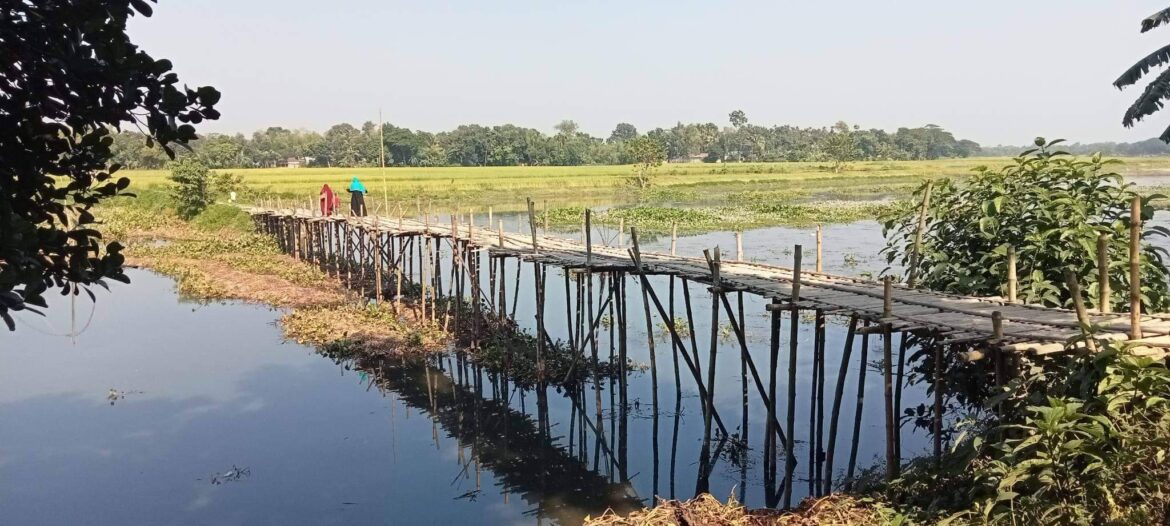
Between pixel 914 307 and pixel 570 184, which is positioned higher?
pixel 570 184

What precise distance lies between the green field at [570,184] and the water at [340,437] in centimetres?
2602

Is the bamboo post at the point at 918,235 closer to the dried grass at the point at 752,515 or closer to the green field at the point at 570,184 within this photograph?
the dried grass at the point at 752,515

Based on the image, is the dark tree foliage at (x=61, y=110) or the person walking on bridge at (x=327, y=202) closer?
the dark tree foliage at (x=61, y=110)

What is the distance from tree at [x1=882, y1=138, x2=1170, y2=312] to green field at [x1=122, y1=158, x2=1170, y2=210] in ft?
111

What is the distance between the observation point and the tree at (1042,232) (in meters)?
6.84

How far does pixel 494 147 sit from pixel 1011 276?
76.0 metres

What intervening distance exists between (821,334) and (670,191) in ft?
142

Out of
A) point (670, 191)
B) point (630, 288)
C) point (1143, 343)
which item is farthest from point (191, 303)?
point (670, 191)

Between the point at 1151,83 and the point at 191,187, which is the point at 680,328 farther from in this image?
the point at 191,187

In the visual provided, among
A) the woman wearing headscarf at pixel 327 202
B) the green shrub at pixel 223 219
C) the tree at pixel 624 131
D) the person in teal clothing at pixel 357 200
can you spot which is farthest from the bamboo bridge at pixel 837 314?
the tree at pixel 624 131

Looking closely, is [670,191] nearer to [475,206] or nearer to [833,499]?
[475,206]

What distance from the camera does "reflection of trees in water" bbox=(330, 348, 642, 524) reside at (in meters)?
8.52

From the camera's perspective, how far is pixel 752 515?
5.93 meters

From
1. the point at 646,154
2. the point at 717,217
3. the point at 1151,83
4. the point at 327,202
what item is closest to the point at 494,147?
the point at 646,154
